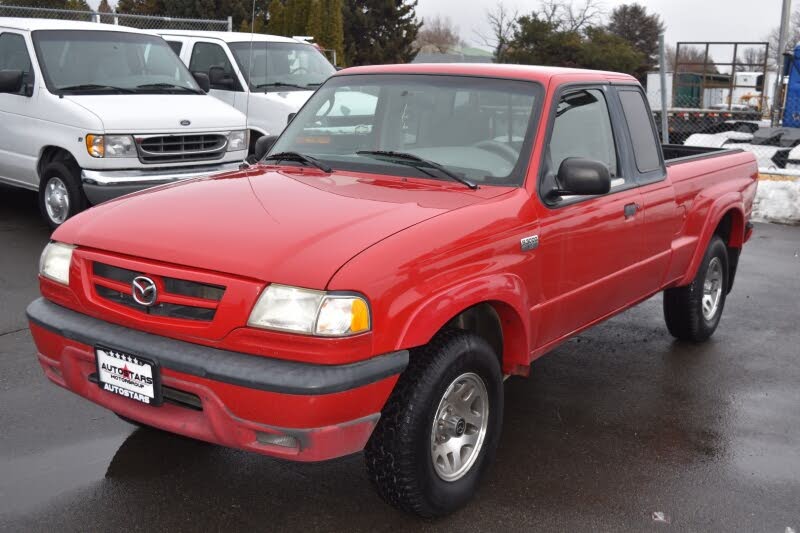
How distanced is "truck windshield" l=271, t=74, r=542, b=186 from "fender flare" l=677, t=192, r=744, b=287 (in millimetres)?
1961

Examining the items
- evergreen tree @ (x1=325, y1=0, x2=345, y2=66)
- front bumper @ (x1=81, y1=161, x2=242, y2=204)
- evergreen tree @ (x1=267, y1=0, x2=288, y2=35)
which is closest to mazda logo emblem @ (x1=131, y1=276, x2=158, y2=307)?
front bumper @ (x1=81, y1=161, x2=242, y2=204)

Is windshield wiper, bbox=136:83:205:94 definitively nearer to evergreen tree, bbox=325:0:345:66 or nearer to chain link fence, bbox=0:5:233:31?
chain link fence, bbox=0:5:233:31

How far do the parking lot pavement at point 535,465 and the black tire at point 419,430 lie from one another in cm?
18

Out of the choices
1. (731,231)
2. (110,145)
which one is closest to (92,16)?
(110,145)

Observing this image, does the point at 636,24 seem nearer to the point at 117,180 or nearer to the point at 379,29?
the point at 379,29

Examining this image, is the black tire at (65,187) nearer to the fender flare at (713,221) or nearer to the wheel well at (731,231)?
the fender flare at (713,221)

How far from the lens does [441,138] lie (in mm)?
4195

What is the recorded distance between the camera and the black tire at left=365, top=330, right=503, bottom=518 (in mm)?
3164

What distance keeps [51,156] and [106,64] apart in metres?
Result: 1.14

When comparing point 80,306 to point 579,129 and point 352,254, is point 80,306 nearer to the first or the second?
point 352,254

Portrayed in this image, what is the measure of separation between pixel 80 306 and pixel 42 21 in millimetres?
6785

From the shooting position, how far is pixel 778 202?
11258 millimetres

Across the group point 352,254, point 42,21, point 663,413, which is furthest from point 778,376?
point 42,21

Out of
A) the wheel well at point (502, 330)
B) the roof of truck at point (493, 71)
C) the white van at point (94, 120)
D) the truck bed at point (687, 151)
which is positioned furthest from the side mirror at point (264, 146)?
the white van at point (94, 120)
